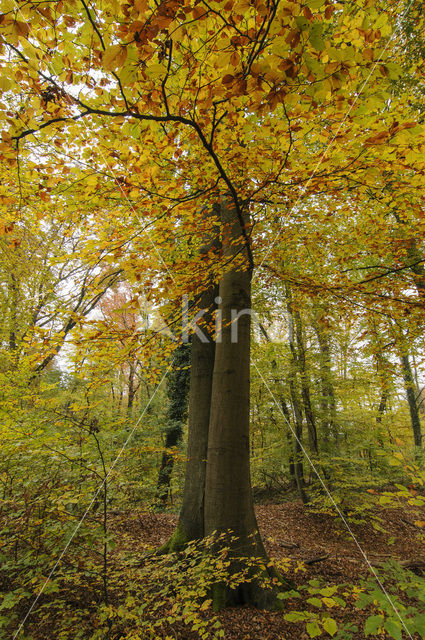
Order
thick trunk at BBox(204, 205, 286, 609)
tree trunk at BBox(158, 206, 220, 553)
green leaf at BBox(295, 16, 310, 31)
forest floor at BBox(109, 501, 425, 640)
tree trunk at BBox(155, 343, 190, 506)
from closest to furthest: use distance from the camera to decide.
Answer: green leaf at BBox(295, 16, 310, 31)
forest floor at BBox(109, 501, 425, 640)
thick trunk at BBox(204, 205, 286, 609)
tree trunk at BBox(158, 206, 220, 553)
tree trunk at BBox(155, 343, 190, 506)

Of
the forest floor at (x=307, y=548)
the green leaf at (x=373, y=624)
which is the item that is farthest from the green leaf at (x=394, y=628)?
the forest floor at (x=307, y=548)

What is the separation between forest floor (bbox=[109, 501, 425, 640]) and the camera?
9.67 feet

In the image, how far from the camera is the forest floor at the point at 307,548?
295cm

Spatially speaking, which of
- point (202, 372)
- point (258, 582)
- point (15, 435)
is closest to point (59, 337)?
point (15, 435)

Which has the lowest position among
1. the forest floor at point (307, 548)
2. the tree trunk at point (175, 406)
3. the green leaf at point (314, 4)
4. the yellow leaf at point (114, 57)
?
the forest floor at point (307, 548)

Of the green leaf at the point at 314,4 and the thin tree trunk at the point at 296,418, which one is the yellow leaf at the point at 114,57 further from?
the thin tree trunk at the point at 296,418

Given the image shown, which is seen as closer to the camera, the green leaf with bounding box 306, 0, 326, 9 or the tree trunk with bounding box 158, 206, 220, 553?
the green leaf with bounding box 306, 0, 326, 9

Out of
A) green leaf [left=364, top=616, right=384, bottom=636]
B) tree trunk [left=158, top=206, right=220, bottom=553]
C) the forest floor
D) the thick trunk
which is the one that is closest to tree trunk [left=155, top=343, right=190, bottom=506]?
the forest floor

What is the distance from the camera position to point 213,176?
11.7 ft

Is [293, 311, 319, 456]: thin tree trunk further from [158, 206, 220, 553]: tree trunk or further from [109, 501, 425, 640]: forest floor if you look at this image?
[158, 206, 220, 553]: tree trunk

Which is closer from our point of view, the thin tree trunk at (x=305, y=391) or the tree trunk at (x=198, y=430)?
the tree trunk at (x=198, y=430)

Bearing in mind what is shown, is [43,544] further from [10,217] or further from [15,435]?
[10,217]

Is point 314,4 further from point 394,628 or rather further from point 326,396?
point 326,396

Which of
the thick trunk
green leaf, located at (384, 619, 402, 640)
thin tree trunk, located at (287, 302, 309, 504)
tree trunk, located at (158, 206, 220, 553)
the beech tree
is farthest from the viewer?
thin tree trunk, located at (287, 302, 309, 504)
